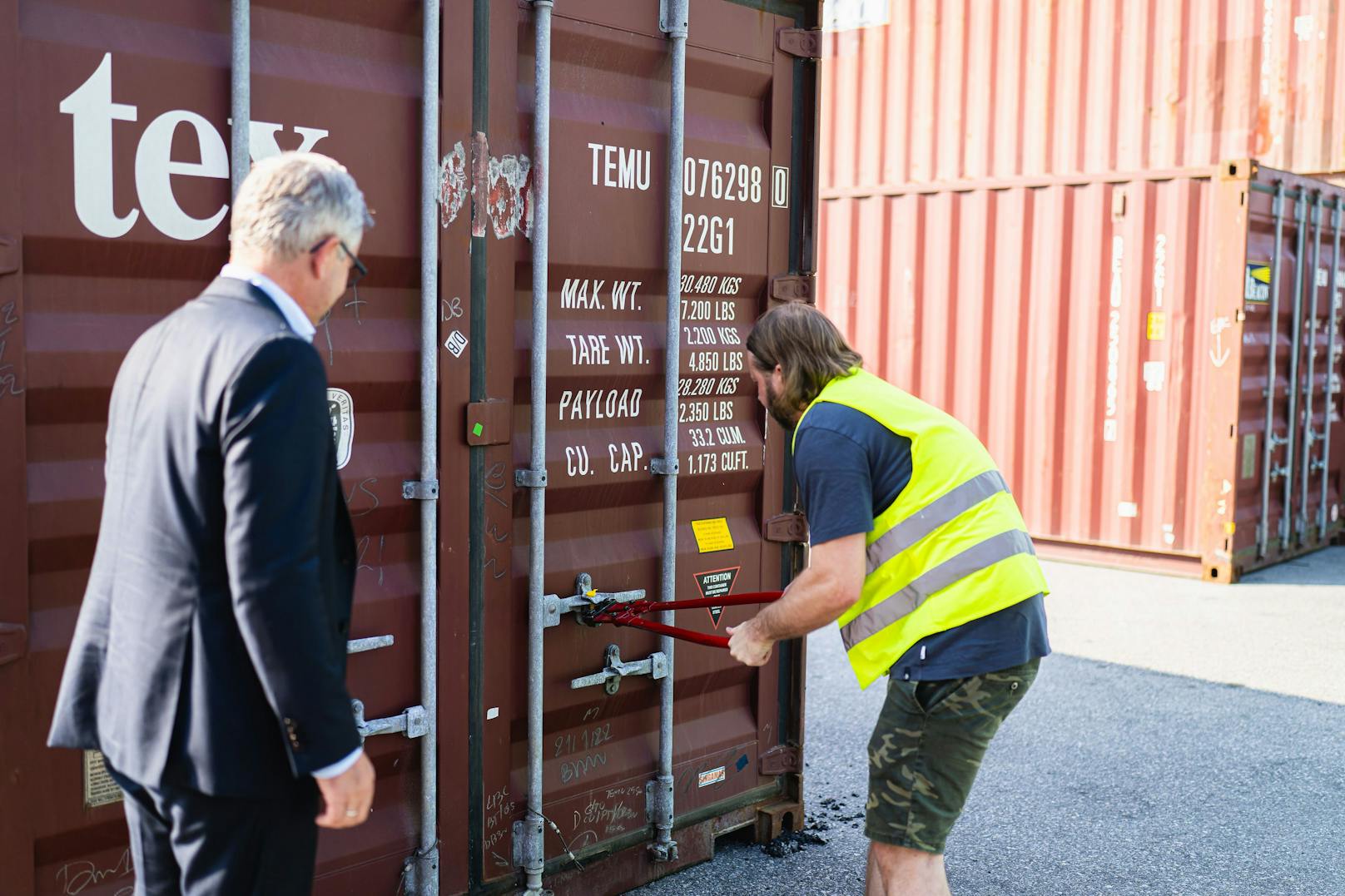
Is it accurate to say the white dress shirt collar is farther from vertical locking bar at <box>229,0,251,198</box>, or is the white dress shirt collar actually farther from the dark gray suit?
vertical locking bar at <box>229,0,251,198</box>

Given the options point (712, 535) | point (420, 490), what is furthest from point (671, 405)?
point (420, 490)

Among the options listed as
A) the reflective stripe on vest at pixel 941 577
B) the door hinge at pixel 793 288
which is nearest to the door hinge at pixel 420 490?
the reflective stripe on vest at pixel 941 577

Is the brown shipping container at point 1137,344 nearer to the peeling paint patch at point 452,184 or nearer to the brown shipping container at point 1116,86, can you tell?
the brown shipping container at point 1116,86

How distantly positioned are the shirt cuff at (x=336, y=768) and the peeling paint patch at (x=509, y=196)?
5.56ft

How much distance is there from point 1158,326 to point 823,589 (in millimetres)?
7249

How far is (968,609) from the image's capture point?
298 cm

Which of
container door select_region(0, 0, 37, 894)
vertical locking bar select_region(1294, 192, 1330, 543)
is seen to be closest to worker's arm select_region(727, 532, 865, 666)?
container door select_region(0, 0, 37, 894)

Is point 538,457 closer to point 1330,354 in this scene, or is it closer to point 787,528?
point 787,528

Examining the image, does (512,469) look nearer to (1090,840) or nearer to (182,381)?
(182,381)

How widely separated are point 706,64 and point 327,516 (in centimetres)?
242

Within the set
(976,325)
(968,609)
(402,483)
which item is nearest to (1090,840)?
(968,609)

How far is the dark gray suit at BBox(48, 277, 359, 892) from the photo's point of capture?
74.8 inches

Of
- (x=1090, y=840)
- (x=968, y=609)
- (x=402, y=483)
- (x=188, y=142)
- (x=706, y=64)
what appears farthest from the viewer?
(x=1090, y=840)

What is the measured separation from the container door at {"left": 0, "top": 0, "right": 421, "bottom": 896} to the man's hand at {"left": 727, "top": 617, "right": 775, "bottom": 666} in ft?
3.29
